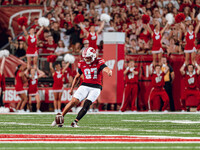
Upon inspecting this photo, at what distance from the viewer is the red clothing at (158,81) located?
16.9 meters

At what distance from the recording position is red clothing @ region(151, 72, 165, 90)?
16.9 metres

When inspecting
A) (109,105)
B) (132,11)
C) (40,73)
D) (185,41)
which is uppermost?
(132,11)

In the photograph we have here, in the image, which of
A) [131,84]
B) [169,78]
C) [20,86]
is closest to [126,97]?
[131,84]

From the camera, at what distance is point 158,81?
55.5 ft

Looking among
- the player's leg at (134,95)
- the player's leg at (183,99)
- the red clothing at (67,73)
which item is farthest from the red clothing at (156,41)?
the red clothing at (67,73)

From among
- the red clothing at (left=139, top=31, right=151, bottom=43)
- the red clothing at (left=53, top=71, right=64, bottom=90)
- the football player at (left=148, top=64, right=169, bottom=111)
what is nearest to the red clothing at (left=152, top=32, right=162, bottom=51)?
the football player at (left=148, top=64, right=169, bottom=111)

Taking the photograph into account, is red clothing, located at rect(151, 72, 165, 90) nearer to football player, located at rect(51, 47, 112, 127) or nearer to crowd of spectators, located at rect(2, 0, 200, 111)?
crowd of spectators, located at rect(2, 0, 200, 111)

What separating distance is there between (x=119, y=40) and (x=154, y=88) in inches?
82.6

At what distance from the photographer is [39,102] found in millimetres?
17406

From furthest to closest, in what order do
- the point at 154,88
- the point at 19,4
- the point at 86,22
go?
the point at 19,4, the point at 86,22, the point at 154,88

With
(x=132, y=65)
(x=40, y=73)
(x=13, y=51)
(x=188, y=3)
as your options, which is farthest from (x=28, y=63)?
(x=188, y=3)

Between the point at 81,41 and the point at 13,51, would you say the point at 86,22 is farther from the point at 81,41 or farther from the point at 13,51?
the point at 13,51

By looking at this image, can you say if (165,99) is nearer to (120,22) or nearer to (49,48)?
(120,22)

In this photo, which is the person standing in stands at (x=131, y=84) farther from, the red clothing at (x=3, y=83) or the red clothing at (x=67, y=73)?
the red clothing at (x=3, y=83)
